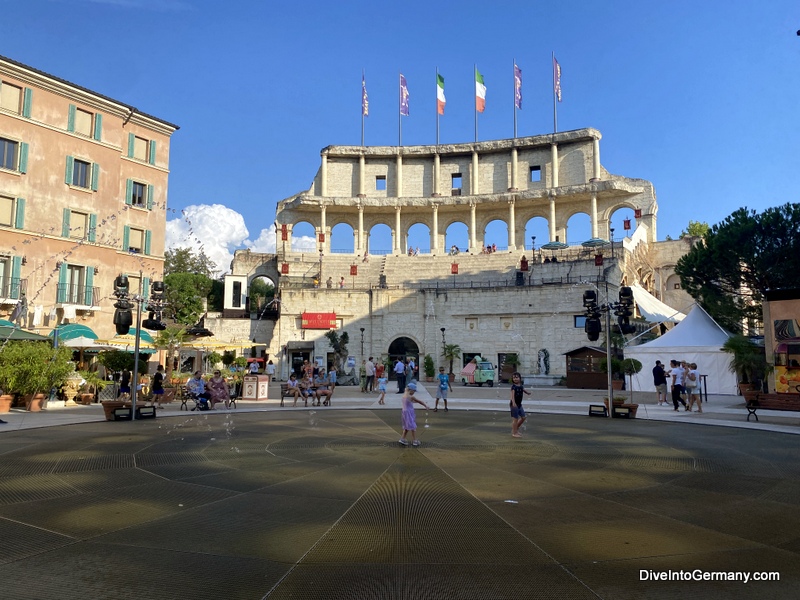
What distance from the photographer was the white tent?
28047mm

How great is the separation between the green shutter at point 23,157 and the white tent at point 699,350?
34229 millimetres

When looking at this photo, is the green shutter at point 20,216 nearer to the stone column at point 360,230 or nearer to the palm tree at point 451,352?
the palm tree at point 451,352

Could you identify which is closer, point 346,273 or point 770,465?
point 770,465

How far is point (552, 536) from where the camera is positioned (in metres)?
6.09

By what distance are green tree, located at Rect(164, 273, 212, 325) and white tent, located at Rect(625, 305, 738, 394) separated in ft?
132

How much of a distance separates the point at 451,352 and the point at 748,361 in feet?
72.9

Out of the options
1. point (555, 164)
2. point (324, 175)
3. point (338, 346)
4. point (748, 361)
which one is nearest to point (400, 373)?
point (748, 361)

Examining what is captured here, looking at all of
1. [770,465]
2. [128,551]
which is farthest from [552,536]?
[770,465]

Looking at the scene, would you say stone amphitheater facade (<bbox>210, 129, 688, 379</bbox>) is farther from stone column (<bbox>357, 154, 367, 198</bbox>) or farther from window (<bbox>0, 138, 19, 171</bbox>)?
window (<bbox>0, 138, 19, 171</bbox>)

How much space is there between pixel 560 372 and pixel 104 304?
31277 mm

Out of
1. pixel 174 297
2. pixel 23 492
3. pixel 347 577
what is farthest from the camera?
pixel 174 297

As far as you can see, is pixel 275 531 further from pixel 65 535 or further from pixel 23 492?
pixel 23 492

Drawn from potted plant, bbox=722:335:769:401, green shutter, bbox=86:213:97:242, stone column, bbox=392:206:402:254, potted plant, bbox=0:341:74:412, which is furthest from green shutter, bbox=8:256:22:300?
stone column, bbox=392:206:402:254

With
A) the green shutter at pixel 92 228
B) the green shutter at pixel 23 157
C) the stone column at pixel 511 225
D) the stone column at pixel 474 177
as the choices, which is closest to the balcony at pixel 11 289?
the green shutter at pixel 92 228
